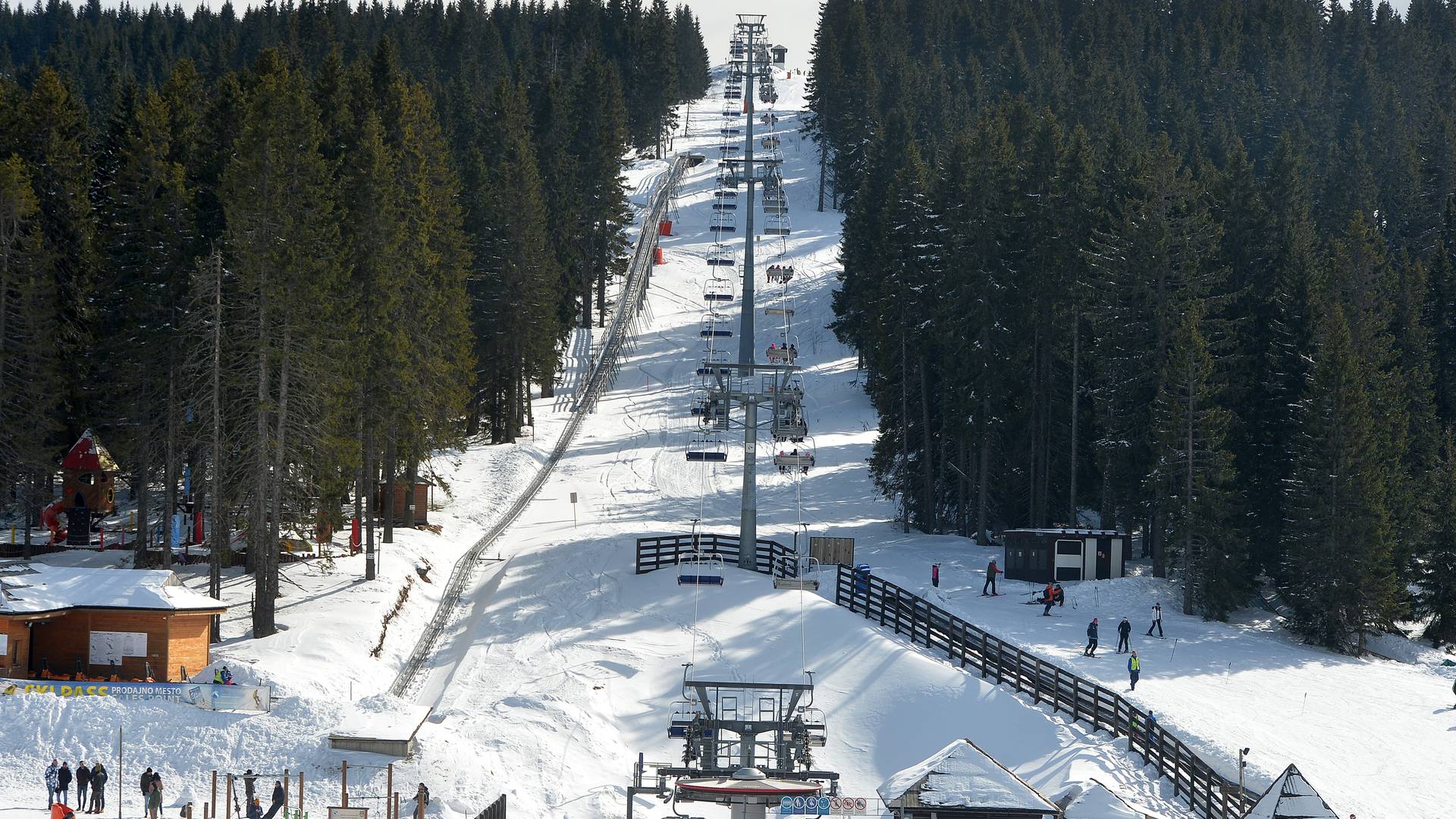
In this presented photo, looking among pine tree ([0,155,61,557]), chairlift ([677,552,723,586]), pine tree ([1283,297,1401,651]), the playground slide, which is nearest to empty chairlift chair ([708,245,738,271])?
chairlift ([677,552,723,586])

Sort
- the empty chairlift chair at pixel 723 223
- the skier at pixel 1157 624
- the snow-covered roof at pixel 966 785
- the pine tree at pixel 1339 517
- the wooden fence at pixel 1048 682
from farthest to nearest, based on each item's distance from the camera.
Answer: the empty chairlift chair at pixel 723 223
the pine tree at pixel 1339 517
the skier at pixel 1157 624
the wooden fence at pixel 1048 682
the snow-covered roof at pixel 966 785

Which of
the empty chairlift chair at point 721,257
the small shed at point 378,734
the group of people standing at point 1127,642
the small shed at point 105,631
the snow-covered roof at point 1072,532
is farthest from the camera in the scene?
the empty chairlift chair at point 721,257

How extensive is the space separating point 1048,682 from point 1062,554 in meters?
13.4

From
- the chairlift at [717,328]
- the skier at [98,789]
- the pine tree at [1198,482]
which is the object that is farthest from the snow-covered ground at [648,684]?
the chairlift at [717,328]

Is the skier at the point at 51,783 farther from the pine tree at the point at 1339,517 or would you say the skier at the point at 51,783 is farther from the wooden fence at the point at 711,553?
the pine tree at the point at 1339,517

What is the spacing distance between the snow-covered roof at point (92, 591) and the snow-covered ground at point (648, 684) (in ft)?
6.90

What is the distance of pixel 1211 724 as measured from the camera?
113 feet

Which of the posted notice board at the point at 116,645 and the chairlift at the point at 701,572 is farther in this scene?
the chairlift at the point at 701,572

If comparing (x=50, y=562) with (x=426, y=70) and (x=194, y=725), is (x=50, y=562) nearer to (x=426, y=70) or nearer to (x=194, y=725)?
(x=194, y=725)

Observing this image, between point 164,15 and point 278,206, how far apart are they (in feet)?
511

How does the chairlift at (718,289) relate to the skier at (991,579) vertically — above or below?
Answer: above

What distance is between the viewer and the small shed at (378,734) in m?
28.6

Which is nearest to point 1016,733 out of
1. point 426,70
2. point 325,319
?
point 325,319

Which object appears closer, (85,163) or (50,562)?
(50,562)
